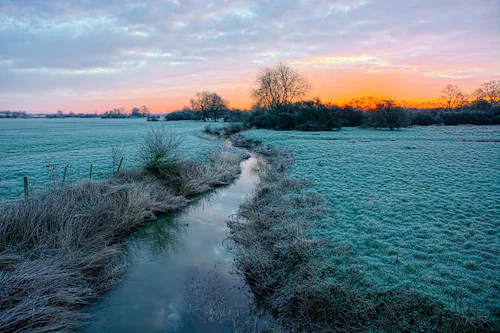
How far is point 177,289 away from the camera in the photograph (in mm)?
6262

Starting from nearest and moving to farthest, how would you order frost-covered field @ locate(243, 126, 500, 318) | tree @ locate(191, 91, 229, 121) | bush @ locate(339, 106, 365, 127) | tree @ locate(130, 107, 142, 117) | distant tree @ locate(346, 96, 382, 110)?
frost-covered field @ locate(243, 126, 500, 318) → bush @ locate(339, 106, 365, 127) → distant tree @ locate(346, 96, 382, 110) → tree @ locate(191, 91, 229, 121) → tree @ locate(130, 107, 142, 117)

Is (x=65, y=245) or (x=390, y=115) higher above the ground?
(x=390, y=115)

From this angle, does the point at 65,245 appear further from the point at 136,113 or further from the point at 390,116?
the point at 136,113

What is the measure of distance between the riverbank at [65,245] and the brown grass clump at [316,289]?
3.65m

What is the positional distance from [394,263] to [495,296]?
156 cm

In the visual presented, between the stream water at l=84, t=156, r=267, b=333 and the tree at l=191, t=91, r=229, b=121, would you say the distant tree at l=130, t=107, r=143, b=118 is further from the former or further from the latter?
the stream water at l=84, t=156, r=267, b=333

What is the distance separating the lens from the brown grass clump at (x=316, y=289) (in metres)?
4.27

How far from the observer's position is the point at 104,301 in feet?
19.3

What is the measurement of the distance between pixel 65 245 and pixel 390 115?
3848cm

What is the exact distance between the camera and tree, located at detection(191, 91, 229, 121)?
8100cm

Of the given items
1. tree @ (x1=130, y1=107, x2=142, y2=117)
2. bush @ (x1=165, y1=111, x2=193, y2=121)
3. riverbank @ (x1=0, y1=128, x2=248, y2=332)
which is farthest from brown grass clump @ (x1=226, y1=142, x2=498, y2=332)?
tree @ (x1=130, y1=107, x2=142, y2=117)

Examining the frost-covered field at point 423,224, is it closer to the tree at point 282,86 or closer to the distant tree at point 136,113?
the tree at point 282,86

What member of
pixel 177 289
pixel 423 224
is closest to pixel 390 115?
pixel 423 224

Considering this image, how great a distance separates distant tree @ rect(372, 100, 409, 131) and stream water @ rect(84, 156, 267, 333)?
33.7 metres
